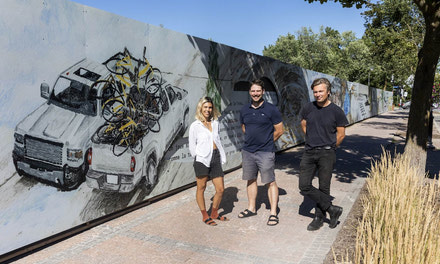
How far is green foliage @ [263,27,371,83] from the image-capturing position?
5488 cm

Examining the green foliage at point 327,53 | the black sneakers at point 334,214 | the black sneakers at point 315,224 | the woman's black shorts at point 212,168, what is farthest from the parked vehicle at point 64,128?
the green foliage at point 327,53

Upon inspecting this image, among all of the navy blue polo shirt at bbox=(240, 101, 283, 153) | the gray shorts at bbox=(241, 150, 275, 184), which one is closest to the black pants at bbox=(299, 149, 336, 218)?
the gray shorts at bbox=(241, 150, 275, 184)

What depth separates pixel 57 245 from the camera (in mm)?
4043

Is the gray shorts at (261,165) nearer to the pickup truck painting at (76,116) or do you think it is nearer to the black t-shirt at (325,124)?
the black t-shirt at (325,124)

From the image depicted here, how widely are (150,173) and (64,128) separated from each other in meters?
1.80

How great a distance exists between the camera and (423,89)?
249 inches

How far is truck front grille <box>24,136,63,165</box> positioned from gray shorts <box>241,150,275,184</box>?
2.36 metres

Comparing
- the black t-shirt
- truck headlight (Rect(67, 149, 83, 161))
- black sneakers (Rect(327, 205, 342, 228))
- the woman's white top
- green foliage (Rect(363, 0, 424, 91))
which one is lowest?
black sneakers (Rect(327, 205, 342, 228))

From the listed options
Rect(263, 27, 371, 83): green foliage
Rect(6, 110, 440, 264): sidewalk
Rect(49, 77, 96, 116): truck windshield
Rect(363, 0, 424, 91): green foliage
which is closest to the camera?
Rect(6, 110, 440, 264): sidewalk

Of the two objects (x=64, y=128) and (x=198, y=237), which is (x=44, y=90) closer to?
(x=64, y=128)

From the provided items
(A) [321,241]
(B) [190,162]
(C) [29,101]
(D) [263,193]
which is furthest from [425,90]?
(C) [29,101]

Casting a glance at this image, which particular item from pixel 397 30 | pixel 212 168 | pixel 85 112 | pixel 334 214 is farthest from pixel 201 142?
pixel 397 30

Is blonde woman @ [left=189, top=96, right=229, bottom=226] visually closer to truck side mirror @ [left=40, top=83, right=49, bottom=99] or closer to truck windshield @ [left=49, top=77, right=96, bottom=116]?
truck windshield @ [left=49, top=77, right=96, bottom=116]

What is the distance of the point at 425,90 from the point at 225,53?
13.0 ft
